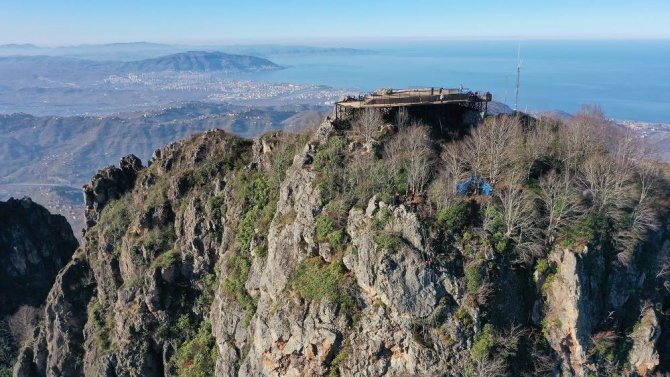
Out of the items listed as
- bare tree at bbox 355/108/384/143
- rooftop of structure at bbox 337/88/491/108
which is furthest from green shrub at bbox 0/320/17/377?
bare tree at bbox 355/108/384/143

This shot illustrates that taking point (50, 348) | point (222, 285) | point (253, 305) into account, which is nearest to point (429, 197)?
point (253, 305)

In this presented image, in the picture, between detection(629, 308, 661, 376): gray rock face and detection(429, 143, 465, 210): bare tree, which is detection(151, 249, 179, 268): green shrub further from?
detection(629, 308, 661, 376): gray rock face

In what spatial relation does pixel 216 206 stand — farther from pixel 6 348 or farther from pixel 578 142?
pixel 6 348

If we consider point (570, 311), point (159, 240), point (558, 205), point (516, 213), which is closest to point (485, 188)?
point (516, 213)

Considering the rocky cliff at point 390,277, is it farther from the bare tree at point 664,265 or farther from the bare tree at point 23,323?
the bare tree at point 23,323

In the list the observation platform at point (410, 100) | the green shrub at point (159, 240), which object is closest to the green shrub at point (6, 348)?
the green shrub at point (159, 240)

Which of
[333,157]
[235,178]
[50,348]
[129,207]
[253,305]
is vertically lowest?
[50,348]

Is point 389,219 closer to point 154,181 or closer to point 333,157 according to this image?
point 333,157
